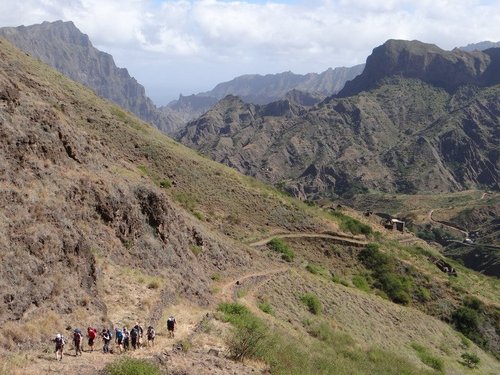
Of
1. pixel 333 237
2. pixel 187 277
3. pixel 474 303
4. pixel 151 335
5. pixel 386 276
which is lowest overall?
pixel 474 303

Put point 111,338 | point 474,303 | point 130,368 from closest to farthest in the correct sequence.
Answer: point 130,368, point 111,338, point 474,303

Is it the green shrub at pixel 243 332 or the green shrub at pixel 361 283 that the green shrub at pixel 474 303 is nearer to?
the green shrub at pixel 361 283

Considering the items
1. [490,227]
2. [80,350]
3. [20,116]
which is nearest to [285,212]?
[20,116]

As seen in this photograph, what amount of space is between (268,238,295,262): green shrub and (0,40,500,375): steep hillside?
0.88ft

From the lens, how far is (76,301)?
18453 millimetres

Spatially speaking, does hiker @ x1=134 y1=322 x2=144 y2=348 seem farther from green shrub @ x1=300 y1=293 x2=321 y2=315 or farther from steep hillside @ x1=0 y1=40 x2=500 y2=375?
green shrub @ x1=300 y1=293 x2=321 y2=315

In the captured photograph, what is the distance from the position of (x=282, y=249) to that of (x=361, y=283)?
8385mm

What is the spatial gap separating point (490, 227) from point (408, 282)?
103 m

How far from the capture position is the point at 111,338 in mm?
17812

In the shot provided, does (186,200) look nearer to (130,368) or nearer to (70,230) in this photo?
(70,230)

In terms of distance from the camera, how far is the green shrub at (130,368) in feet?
46.2

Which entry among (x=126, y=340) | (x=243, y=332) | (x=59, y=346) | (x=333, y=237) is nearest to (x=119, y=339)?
(x=126, y=340)

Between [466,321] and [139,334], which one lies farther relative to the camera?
[466,321]

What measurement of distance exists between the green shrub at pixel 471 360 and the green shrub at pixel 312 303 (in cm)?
1262
